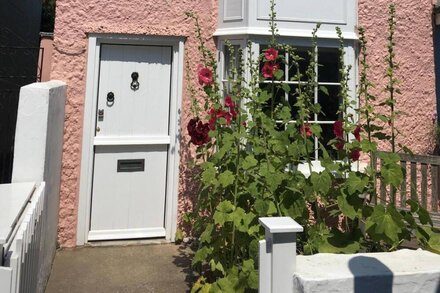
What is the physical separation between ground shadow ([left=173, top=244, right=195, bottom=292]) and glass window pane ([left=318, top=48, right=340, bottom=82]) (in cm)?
268

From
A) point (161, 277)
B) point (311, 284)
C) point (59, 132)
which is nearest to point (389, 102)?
point (311, 284)

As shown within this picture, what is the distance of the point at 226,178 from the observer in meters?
3.27

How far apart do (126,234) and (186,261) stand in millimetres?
955

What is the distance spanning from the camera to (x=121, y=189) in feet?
16.2

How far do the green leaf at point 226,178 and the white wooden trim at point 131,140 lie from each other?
181 centimetres

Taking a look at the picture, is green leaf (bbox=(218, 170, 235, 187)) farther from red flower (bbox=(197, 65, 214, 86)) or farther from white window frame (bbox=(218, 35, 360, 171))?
white window frame (bbox=(218, 35, 360, 171))

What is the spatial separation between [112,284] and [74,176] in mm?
1521

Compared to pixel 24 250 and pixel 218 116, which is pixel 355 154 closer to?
pixel 218 116

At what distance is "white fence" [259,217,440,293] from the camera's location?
6.32ft

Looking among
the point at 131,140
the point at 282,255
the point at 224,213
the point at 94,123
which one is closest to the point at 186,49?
the point at 131,140

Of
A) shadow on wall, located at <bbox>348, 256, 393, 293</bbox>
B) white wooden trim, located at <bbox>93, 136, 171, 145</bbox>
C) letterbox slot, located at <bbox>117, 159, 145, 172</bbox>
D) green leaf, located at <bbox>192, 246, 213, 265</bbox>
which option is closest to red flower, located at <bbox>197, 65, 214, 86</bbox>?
white wooden trim, located at <bbox>93, 136, 171, 145</bbox>

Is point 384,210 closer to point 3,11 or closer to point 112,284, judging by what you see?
point 112,284

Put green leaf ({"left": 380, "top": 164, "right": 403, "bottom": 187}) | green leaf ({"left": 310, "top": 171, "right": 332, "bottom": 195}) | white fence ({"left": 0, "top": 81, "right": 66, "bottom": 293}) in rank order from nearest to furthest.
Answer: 1. white fence ({"left": 0, "top": 81, "right": 66, "bottom": 293})
2. green leaf ({"left": 380, "top": 164, "right": 403, "bottom": 187})
3. green leaf ({"left": 310, "top": 171, "right": 332, "bottom": 195})

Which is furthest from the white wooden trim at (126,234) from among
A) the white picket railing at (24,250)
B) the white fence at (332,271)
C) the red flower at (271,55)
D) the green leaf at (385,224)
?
the white fence at (332,271)
